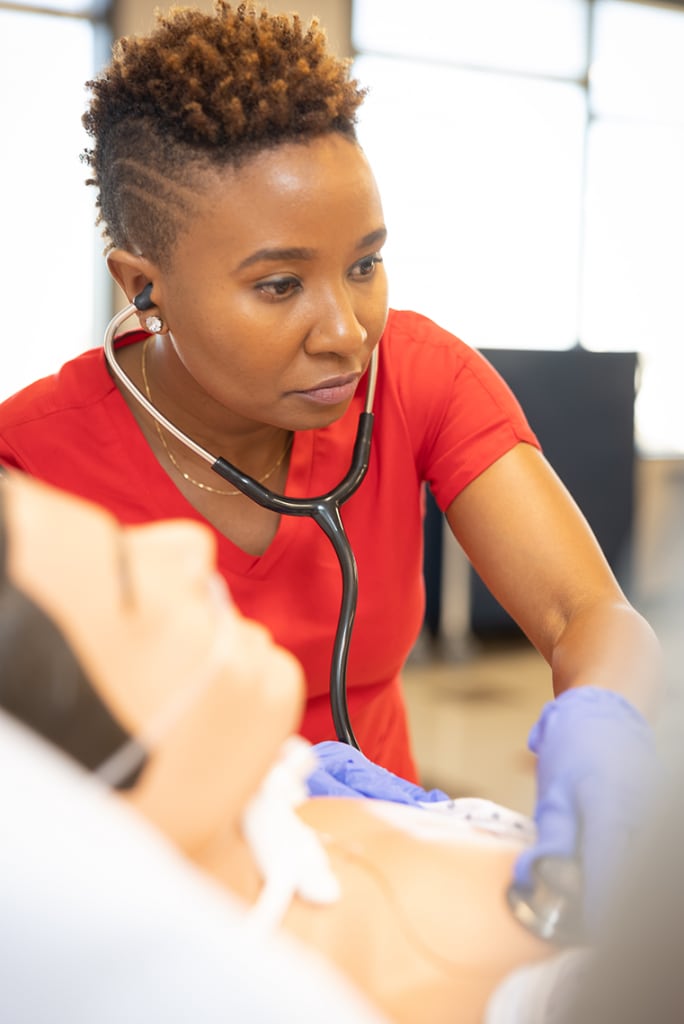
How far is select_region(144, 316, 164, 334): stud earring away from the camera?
100cm

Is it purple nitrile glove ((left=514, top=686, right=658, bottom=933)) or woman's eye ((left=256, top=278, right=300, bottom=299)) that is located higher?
woman's eye ((left=256, top=278, right=300, bottom=299))

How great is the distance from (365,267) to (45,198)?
8.87 ft

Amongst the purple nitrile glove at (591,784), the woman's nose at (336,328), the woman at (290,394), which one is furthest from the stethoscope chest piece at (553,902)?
the woman's nose at (336,328)

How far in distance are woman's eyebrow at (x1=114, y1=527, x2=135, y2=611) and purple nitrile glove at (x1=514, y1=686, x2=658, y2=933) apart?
23 cm

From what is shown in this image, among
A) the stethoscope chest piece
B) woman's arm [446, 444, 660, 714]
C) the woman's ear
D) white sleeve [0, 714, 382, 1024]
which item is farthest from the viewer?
the woman's ear

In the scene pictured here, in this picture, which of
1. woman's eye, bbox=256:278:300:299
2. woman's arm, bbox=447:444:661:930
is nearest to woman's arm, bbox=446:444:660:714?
woman's arm, bbox=447:444:661:930

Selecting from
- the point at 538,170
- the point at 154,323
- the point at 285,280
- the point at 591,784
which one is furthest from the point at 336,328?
the point at 538,170

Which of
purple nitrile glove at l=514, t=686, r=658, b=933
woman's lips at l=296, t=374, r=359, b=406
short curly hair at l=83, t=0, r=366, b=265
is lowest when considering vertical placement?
purple nitrile glove at l=514, t=686, r=658, b=933

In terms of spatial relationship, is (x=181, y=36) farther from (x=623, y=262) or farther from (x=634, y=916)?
(x=623, y=262)

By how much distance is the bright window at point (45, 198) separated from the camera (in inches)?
130

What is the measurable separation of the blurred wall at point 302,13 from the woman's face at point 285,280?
2.66m

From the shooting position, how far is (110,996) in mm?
390

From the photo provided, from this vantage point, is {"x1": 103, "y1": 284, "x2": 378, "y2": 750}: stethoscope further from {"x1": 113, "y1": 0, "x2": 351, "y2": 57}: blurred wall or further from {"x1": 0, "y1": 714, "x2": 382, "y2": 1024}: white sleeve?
{"x1": 113, "y1": 0, "x2": 351, "y2": 57}: blurred wall

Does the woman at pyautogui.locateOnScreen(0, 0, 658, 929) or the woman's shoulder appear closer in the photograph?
the woman at pyautogui.locateOnScreen(0, 0, 658, 929)
